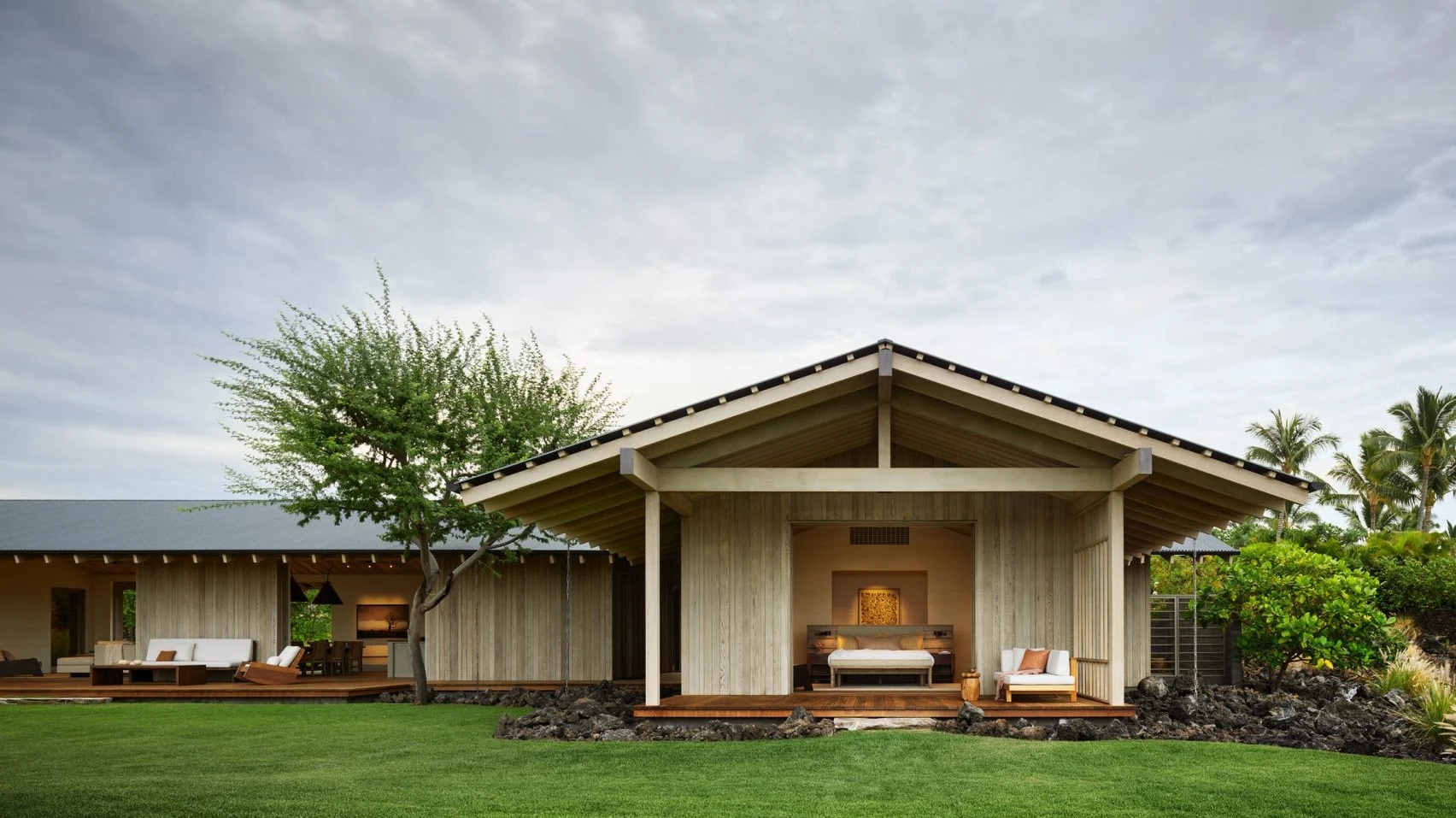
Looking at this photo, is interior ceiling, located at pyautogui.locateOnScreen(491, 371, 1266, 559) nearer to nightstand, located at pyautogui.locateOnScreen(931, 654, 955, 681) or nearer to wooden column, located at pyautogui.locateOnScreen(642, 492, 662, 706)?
wooden column, located at pyautogui.locateOnScreen(642, 492, 662, 706)

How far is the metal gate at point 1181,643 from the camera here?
17.1 m

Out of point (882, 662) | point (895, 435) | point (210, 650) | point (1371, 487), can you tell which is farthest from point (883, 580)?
point (1371, 487)

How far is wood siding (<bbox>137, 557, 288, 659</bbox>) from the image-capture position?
59.8ft

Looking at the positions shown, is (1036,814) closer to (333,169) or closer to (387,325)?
(387,325)

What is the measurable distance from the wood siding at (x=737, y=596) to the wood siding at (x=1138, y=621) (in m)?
7.10

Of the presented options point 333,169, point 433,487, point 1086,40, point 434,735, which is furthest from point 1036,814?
point 333,169

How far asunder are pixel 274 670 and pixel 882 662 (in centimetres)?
892

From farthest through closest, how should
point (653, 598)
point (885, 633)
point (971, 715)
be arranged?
point (885, 633) < point (653, 598) < point (971, 715)

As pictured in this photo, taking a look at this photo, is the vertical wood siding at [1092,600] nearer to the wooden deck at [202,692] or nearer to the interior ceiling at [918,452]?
the interior ceiling at [918,452]

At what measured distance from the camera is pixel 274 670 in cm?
1642

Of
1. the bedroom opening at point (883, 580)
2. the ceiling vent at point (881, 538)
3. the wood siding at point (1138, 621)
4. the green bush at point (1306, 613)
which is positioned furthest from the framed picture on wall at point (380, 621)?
the green bush at point (1306, 613)

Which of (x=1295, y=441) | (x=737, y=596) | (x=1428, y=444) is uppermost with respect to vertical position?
(x=1295, y=441)

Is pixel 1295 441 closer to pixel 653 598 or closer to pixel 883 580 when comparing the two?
pixel 883 580

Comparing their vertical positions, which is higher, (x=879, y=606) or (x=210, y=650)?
(x=879, y=606)
